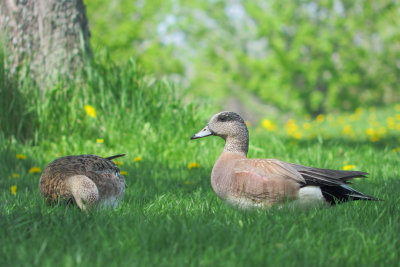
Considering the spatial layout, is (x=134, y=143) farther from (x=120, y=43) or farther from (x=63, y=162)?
(x=120, y=43)

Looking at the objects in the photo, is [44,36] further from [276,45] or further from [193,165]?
[276,45]

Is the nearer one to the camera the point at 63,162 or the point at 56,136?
the point at 63,162

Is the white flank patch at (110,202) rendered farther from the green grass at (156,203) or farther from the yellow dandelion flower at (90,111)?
the yellow dandelion flower at (90,111)

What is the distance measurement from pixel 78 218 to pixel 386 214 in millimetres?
2072

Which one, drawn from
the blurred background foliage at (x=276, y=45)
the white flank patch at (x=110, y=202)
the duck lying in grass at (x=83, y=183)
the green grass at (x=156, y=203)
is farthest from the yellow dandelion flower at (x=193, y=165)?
the blurred background foliage at (x=276, y=45)

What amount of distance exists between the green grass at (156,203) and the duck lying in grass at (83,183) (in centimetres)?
11

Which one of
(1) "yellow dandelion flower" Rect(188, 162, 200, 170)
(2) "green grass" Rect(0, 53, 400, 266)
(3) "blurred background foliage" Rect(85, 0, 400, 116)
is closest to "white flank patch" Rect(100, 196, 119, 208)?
(2) "green grass" Rect(0, 53, 400, 266)

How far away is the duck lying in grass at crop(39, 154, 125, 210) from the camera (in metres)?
2.92

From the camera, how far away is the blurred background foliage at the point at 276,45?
21.1m

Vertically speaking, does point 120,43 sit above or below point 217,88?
above

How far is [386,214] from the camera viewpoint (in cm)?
287

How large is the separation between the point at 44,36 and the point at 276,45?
54.2 feet

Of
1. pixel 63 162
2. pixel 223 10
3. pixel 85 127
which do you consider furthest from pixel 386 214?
pixel 223 10

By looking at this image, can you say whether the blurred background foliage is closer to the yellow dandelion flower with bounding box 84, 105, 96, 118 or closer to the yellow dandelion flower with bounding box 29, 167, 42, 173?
the yellow dandelion flower with bounding box 84, 105, 96, 118
